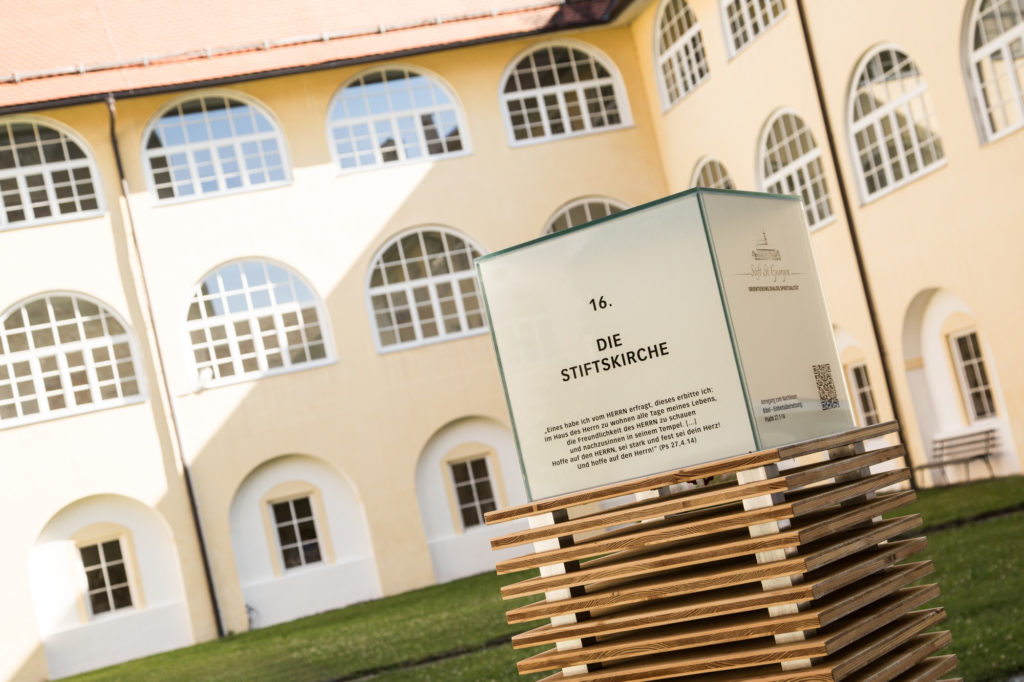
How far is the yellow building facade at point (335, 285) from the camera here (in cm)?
2017

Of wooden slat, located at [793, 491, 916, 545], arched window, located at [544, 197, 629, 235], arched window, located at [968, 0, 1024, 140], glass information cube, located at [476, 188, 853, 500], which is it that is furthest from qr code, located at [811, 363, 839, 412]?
arched window, located at [544, 197, 629, 235]

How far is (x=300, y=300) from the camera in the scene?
75.9 feet

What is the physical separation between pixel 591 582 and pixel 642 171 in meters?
21.9

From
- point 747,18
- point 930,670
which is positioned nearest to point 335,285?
point 747,18

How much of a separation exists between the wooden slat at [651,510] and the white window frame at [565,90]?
21220mm

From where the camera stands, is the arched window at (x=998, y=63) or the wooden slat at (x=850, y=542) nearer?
the wooden slat at (x=850, y=542)

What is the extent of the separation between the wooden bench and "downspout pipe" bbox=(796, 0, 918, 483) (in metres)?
0.54

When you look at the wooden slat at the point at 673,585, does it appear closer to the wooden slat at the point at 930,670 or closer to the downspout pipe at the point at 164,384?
the wooden slat at the point at 930,670

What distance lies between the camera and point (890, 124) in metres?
18.7

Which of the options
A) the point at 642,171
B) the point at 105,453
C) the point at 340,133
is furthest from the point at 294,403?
the point at 642,171

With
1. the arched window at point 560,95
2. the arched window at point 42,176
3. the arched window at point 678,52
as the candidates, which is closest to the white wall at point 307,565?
the arched window at point 42,176

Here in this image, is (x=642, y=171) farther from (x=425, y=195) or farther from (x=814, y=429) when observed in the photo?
(x=814, y=429)

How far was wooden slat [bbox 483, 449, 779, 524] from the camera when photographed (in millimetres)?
3209

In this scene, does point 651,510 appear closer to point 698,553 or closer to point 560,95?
point 698,553
